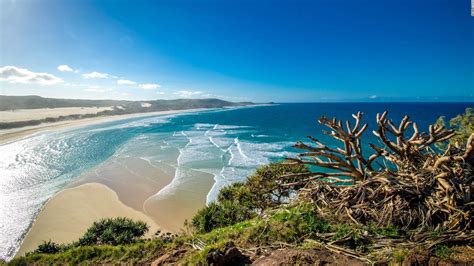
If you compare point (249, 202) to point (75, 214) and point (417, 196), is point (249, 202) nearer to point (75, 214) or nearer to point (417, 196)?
point (417, 196)

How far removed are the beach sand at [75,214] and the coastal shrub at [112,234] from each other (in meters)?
3.95

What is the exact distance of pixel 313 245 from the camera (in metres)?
3.51

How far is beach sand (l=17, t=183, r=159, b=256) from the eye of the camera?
526 inches

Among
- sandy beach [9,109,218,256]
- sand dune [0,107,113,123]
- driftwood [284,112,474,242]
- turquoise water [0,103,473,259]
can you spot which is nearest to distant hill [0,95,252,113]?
sand dune [0,107,113,123]

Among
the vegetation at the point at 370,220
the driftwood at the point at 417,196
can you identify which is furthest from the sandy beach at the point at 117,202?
the driftwood at the point at 417,196

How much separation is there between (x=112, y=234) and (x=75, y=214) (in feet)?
29.3

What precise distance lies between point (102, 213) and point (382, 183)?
16.9 metres

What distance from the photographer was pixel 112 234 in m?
9.25

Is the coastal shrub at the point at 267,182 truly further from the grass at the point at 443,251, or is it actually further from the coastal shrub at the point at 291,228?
the grass at the point at 443,251

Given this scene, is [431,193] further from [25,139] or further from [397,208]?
[25,139]

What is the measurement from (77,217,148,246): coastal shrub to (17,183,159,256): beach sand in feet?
12.9

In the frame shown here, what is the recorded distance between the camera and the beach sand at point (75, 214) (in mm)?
13367

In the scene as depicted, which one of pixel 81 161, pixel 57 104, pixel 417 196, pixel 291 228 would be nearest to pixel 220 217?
pixel 291 228

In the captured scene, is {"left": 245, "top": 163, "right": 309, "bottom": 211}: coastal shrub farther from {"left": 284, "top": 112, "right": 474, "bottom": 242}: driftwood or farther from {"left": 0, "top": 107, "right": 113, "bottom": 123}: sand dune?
{"left": 0, "top": 107, "right": 113, "bottom": 123}: sand dune
